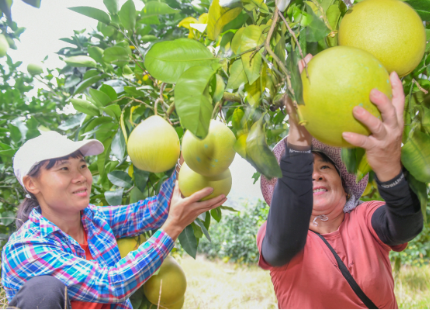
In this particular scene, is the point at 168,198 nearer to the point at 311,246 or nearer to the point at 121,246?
the point at 121,246

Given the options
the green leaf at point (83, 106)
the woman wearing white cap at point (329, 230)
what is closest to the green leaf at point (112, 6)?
the green leaf at point (83, 106)

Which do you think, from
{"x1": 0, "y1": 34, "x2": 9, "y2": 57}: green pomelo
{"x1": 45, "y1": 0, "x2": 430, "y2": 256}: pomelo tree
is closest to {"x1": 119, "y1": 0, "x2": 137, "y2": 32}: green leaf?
{"x1": 45, "y1": 0, "x2": 430, "y2": 256}: pomelo tree

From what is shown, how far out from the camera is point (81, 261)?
941 mm

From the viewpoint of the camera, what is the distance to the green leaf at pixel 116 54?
93 cm

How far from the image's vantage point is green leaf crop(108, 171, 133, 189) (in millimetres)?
1140

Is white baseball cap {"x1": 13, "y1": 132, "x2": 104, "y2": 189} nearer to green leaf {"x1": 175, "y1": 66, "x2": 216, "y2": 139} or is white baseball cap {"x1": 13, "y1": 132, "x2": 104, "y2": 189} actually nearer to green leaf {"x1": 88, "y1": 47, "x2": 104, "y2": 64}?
green leaf {"x1": 88, "y1": 47, "x2": 104, "y2": 64}

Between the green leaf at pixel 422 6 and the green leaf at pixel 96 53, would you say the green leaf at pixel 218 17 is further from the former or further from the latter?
the green leaf at pixel 96 53

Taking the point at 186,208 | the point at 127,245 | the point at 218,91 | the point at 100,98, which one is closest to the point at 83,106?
the point at 100,98

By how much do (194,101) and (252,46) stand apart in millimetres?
127

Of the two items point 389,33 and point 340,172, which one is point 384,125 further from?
point 340,172

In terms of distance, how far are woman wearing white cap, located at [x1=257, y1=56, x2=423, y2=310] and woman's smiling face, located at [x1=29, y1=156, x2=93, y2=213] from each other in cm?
55

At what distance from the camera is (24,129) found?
4.94 ft

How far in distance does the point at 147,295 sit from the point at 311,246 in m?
0.66

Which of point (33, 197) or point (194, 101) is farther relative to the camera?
point (33, 197)
